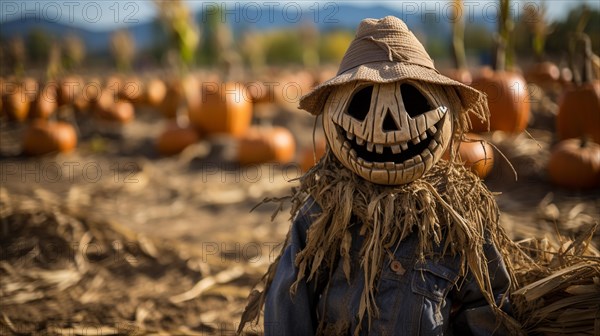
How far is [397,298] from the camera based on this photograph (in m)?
1.90

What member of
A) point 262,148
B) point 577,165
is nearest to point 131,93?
point 262,148

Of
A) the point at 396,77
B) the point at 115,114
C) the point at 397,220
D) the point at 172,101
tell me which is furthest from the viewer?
the point at 172,101

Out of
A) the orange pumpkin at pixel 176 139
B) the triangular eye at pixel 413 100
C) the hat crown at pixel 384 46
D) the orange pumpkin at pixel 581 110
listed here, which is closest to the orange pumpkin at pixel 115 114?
the orange pumpkin at pixel 176 139

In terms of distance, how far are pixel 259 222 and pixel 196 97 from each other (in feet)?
15.7

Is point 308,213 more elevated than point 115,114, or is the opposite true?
point 308,213

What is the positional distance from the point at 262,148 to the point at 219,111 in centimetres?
167

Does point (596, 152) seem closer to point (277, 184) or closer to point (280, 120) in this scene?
point (277, 184)

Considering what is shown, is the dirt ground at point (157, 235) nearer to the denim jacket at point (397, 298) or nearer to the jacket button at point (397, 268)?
the denim jacket at point (397, 298)

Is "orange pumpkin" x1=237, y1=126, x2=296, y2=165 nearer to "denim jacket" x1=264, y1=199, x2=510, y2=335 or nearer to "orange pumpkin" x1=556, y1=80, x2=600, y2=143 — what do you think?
"orange pumpkin" x1=556, y1=80, x2=600, y2=143

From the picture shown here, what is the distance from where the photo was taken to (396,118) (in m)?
1.80

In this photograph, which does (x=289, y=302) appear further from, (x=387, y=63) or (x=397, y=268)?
(x=387, y=63)

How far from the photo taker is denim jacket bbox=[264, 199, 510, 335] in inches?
74.0

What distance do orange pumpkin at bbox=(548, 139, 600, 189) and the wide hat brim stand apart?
3447 millimetres

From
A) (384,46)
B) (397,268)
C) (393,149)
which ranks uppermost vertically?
(384,46)
